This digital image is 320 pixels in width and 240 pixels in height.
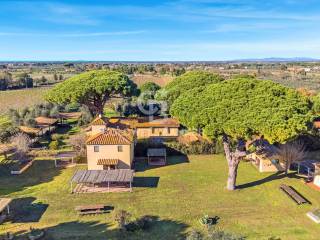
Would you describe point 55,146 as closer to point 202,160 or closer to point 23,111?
point 202,160

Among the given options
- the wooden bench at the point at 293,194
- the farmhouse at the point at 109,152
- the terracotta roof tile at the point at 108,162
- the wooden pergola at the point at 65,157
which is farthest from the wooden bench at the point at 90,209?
the wooden bench at the point at 293,194

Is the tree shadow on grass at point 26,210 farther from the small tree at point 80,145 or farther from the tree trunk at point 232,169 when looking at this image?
the tree trunk at point 232,169

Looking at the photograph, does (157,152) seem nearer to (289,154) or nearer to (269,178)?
(269,178)

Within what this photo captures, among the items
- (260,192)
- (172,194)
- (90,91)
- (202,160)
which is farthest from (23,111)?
(260,192)

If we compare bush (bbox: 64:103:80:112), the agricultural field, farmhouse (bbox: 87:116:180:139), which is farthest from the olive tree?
the agricultural field

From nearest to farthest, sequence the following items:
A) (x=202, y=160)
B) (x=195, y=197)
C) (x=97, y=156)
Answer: (x=195, y=197) → (x=97, y=156) → (x=202, y=160)

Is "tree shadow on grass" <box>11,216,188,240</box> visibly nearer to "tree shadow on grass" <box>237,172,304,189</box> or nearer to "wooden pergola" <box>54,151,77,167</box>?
"tree shadow on grass" <box>237,172,304,189</box>
